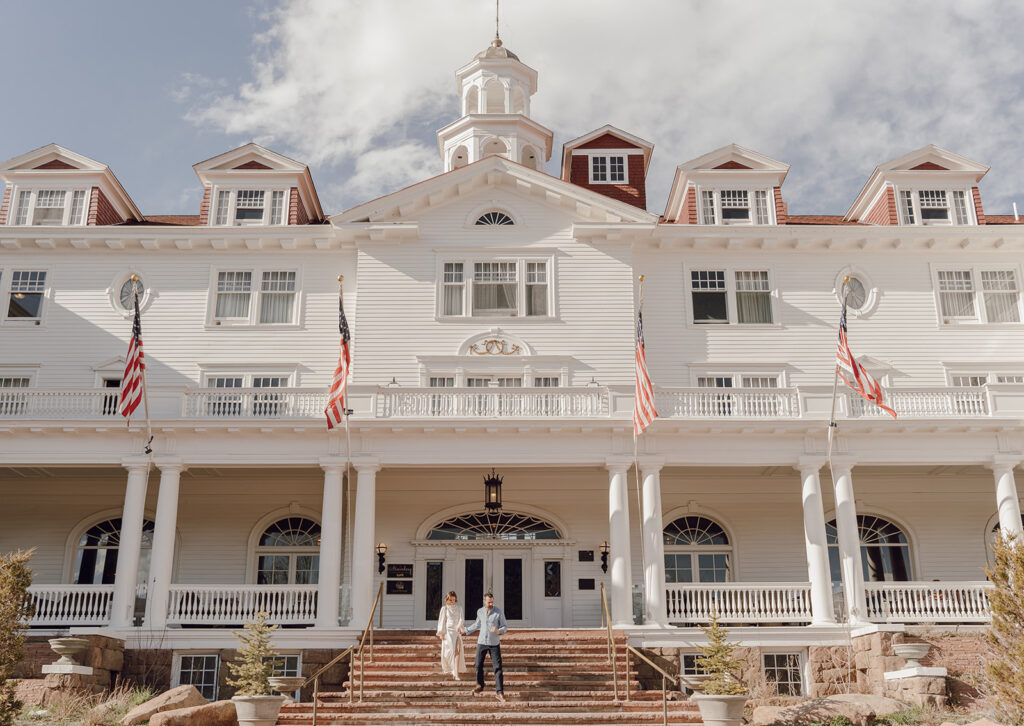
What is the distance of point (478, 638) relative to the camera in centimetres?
1911

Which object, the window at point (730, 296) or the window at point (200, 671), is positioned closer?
the window at point (200, 671)

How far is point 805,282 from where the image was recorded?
2830 cm

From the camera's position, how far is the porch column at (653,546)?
22.3 m

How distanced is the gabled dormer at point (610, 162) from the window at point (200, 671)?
53.8ft

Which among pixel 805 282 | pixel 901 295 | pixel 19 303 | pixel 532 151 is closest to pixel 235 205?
pixel 19 303

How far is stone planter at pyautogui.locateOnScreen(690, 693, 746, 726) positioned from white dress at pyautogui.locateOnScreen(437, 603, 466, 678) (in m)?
4.89

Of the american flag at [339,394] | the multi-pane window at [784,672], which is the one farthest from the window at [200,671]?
the multi-pane window at [784,672]

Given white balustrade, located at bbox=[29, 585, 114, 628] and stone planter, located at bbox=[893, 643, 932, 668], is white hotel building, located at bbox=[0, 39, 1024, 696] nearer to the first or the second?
white balustrade, located at bbox=[29, 585, 114, 628]

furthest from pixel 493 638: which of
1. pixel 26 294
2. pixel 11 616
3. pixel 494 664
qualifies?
pixel 26 294

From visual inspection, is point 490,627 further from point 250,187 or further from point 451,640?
point 250,187

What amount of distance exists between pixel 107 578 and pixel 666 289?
1666cm

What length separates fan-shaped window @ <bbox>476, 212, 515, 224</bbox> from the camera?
2831cm

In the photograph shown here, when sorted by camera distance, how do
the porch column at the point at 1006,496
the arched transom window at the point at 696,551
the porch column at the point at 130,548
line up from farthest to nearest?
the arched transom window at the point at 696,551 → the porch column at the point at 1006,496 → the porch column at the point at 130,548

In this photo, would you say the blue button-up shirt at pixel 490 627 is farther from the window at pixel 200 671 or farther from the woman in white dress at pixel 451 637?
the window at pixel 200 671
